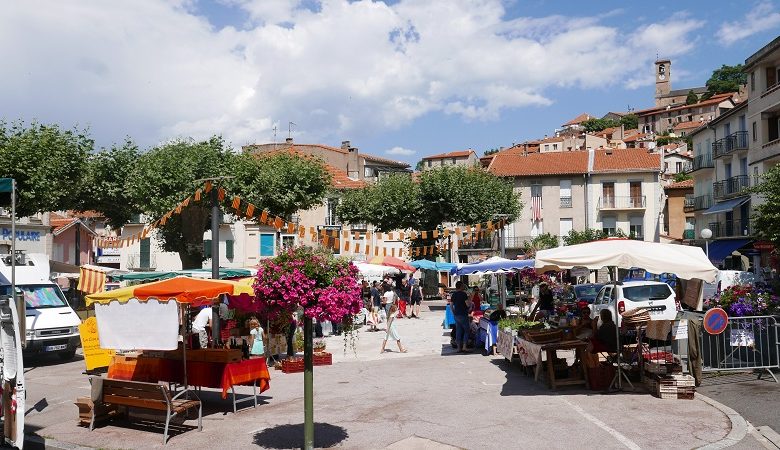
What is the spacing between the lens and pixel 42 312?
709 inches

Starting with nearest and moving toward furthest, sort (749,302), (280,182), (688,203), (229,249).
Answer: (749,302) < (280,182) < (229,249) < (688,203)

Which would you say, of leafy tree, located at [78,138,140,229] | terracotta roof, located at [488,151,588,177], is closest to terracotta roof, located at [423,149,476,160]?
terracotta roof, located at [488,151,588,177]

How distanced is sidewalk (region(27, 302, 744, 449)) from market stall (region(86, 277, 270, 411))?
603mm

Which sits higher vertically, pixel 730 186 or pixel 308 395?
pixel 730 186

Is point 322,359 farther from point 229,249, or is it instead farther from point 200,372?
point 229,249

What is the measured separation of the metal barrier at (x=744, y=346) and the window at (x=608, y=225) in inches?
1903

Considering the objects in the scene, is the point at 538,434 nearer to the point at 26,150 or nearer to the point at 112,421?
the point at 112,421

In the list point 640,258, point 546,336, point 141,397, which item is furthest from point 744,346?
point 141,397

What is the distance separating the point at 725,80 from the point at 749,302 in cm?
14935

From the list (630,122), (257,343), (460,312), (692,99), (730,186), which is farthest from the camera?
(630,122)

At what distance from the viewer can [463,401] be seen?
425 inches

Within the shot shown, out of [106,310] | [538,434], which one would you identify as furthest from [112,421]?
[538,434]

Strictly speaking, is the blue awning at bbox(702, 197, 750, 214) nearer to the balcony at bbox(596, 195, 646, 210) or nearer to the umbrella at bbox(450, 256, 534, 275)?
the balcony at bbox(596, 195, 646, 210)

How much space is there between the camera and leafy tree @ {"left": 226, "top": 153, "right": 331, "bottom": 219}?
35188 millimetres
